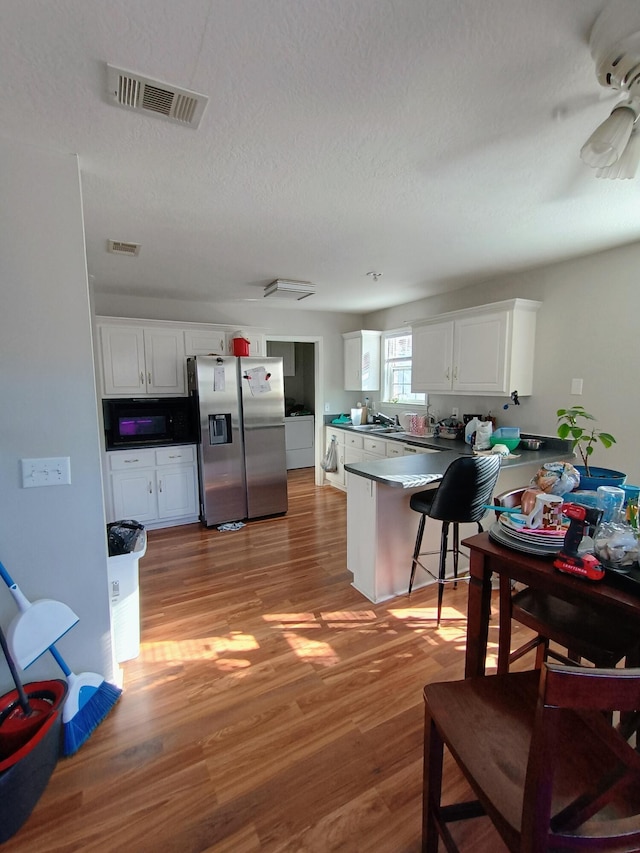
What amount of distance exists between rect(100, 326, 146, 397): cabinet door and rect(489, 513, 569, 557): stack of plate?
3654 millimetres

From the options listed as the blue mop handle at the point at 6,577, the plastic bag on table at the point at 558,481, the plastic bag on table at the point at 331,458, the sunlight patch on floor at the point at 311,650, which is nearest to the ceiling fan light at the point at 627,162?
the plastic bag on table at the point at 558,481

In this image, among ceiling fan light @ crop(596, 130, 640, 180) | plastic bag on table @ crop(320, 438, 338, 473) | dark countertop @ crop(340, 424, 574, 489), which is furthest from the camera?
plastic bag on table @ crop(320, 438, 338, 473)

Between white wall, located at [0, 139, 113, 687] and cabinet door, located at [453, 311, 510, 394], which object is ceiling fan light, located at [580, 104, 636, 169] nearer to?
white wall, located at [0, 139, 113, 687]

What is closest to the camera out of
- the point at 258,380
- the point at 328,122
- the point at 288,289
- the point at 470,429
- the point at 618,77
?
the point at 618,77

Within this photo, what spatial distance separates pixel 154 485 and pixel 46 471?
2333 millimetres

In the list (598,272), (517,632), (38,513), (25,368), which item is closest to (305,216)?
(25,368)

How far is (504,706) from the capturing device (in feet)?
3.48

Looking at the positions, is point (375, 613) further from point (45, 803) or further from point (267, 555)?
point (45, 803)

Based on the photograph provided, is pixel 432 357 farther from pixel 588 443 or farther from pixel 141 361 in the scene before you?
pixel 141 361

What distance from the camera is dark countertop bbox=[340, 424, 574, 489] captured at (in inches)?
91.4

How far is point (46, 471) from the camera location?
1.57 meters

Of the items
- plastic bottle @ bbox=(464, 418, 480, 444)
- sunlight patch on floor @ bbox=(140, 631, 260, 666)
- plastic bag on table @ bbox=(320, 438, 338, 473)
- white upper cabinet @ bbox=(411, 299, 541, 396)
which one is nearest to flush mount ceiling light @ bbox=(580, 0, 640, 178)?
white upper cabinet @ bbox=(411, 299, 541, 396)

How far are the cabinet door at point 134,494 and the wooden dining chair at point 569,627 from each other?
3303 millimetres

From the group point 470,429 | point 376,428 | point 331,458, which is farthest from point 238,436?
point 470,429
